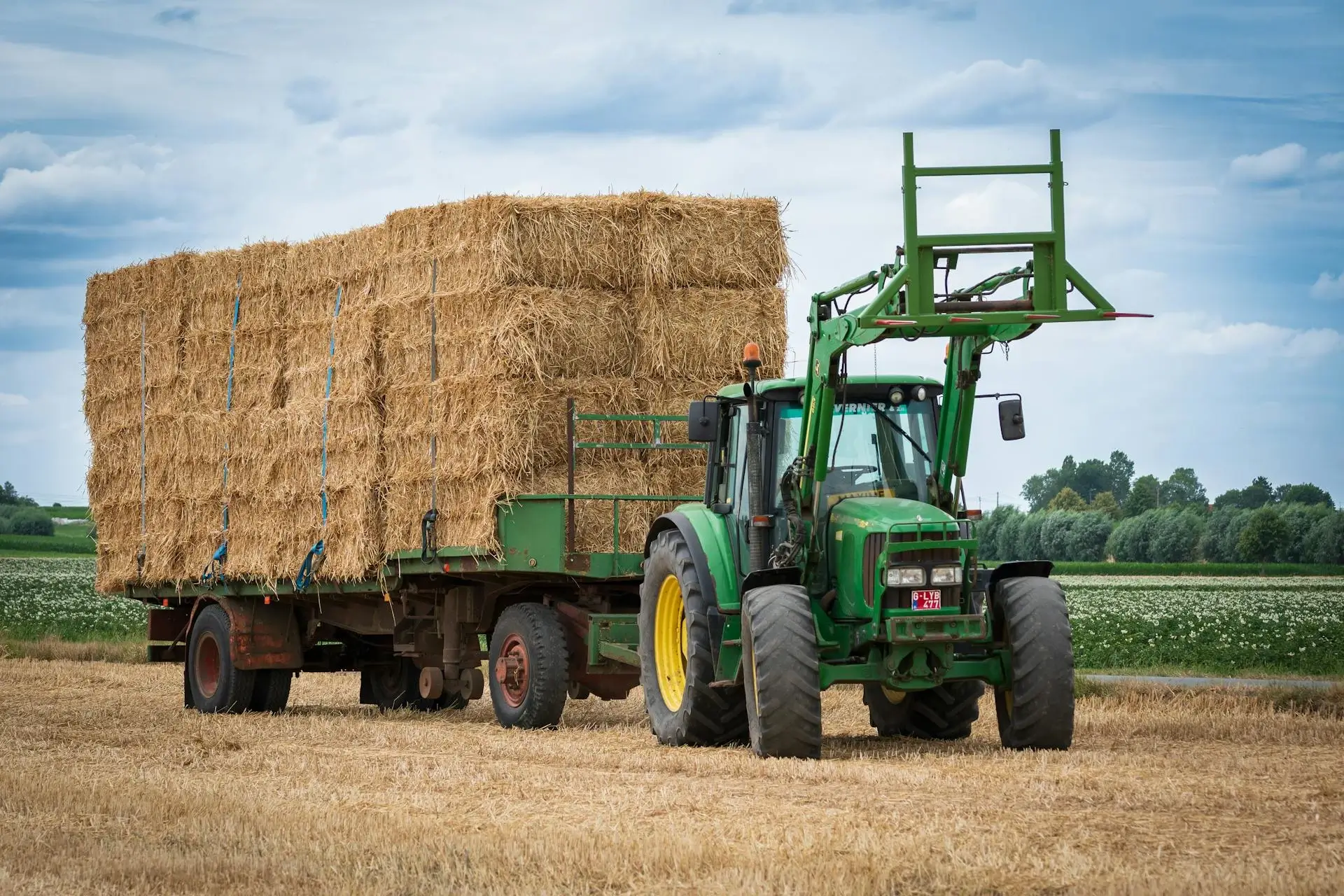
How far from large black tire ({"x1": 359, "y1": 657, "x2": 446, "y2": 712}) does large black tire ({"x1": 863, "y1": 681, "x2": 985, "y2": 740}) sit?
5.79 m

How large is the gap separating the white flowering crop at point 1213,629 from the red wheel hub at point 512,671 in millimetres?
11412

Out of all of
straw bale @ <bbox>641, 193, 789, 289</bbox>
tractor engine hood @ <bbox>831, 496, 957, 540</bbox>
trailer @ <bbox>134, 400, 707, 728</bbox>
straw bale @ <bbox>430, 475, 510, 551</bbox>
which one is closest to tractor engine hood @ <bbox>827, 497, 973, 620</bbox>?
tractor engine hood @ <bbox>831, 496, 957, 540</bbox>

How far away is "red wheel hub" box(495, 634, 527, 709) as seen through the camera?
14266mm

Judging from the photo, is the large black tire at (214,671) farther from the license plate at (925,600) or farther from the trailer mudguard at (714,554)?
the license plate at (925,600)

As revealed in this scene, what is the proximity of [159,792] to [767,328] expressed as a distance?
6937 mm

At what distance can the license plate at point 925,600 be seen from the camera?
436 inches

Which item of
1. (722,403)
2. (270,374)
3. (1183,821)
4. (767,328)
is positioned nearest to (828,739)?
(722,403)

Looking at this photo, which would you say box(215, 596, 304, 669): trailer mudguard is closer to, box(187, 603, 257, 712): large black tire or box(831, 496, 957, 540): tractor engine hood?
box(187, 603, 257, 712): large black tire

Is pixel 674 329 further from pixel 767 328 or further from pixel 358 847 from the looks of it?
pixel 358 847

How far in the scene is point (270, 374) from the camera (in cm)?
1694

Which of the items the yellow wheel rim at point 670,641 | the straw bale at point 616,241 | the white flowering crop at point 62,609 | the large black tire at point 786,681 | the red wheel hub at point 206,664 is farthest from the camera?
the white flowering crop at point 62,609

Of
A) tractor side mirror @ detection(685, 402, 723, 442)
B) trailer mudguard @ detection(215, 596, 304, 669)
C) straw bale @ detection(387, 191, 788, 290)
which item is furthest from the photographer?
trailer mudguard @ detection(215, 596, 304, 669)

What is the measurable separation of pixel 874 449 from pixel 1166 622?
21073 mm

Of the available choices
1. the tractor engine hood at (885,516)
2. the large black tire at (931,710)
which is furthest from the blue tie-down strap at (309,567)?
the tractor engine hood at (885,516)
